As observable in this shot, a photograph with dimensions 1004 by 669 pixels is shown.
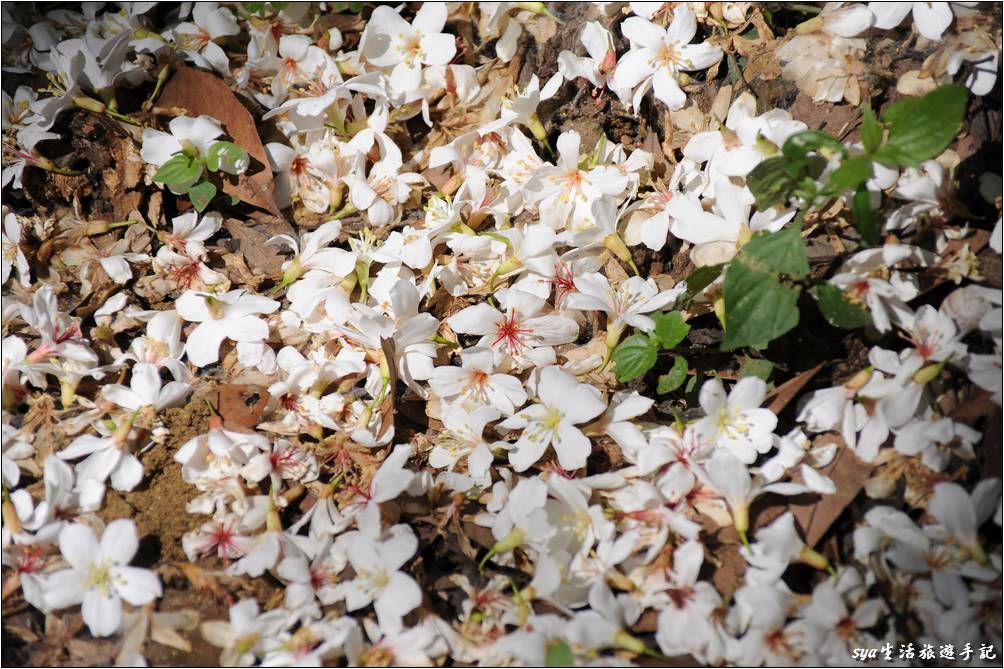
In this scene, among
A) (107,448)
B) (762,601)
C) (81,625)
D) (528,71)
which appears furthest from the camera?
(528,71)

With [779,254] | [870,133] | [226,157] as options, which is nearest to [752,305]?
[779,254]

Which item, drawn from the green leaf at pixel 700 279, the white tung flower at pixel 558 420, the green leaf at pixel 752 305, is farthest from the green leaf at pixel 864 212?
the white tung flower at pixel 558 420

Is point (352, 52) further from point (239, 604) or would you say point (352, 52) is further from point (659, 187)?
point (239, 604)

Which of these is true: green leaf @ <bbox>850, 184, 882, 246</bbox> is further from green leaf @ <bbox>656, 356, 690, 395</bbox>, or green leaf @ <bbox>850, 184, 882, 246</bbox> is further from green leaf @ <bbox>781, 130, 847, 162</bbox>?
green leaf @ <bbox>656, 356, 690, 395</bbox>

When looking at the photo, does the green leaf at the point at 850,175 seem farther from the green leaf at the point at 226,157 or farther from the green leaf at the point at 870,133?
the green leaf at the point at 226,157

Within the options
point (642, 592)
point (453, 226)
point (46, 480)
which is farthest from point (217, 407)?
point (642, 592)

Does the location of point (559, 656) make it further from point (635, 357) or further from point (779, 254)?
point (779, 254)
